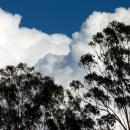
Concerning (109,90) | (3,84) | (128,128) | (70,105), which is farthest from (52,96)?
(128,128)

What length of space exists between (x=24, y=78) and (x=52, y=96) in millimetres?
5261

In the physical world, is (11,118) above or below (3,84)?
below

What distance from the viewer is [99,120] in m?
62.7

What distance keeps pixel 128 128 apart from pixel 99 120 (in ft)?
29.6

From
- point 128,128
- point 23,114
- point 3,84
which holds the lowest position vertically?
point 128,128

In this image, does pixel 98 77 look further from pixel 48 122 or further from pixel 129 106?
pixel 48 122

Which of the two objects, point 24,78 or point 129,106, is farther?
point 24,78

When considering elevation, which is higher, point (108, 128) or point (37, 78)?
point (37, 78)

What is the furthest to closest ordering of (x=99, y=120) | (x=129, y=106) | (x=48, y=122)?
(x=48, y=122) < (x=99, y=120) < (x=129, y=106)

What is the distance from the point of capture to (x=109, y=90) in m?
59.4

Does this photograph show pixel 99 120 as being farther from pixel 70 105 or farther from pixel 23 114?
pixel 23 114

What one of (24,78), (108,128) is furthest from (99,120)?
(24,78)

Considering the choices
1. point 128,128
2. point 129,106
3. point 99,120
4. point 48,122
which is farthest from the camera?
point 48,122

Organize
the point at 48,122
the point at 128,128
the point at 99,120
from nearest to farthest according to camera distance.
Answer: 1. the point at 128,128
2. the point at 99,120
3. the point at 48,122
